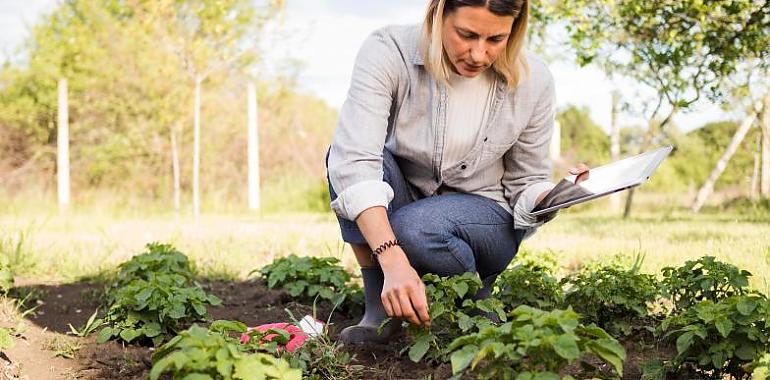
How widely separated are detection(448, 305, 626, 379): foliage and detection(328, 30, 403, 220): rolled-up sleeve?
1.98 ft

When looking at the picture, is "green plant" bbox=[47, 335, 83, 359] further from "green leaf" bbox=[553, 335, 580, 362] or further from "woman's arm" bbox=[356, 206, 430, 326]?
"green leaf" bbox=[553, 335, 580, 362]

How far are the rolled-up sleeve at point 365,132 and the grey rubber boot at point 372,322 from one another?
0.48m

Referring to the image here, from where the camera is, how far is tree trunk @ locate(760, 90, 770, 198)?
1015 centimetres

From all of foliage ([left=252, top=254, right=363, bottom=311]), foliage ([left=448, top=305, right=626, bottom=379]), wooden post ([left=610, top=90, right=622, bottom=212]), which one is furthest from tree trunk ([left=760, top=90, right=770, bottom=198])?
foliage ([left=448, top=305, right=626, bottom=379])

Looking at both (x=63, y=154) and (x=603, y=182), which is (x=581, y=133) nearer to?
(x=63, y=154)

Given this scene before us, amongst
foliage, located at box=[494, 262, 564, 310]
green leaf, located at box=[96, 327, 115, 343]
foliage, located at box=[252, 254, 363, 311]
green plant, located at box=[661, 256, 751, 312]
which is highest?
green plant, located at box=[661, 256, 751, 312]

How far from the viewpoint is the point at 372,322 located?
2916 millimetres

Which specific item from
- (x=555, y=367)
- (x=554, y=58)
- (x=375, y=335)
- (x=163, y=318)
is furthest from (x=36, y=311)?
(x=554, y=58)

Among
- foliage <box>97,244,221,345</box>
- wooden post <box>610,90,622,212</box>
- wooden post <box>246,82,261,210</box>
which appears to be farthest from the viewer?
wooden post <box>246,82,261,210</box>

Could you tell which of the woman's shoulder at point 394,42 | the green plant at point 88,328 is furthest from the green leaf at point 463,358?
the green plant at point 88,328

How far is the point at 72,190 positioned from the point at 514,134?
1122 cm

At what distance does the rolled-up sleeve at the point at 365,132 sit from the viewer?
2.35 meters

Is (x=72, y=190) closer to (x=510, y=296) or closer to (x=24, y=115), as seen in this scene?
(x=24, y=115)

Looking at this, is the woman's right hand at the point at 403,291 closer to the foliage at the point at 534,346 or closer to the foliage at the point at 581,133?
the foliage at the point at 534,346
